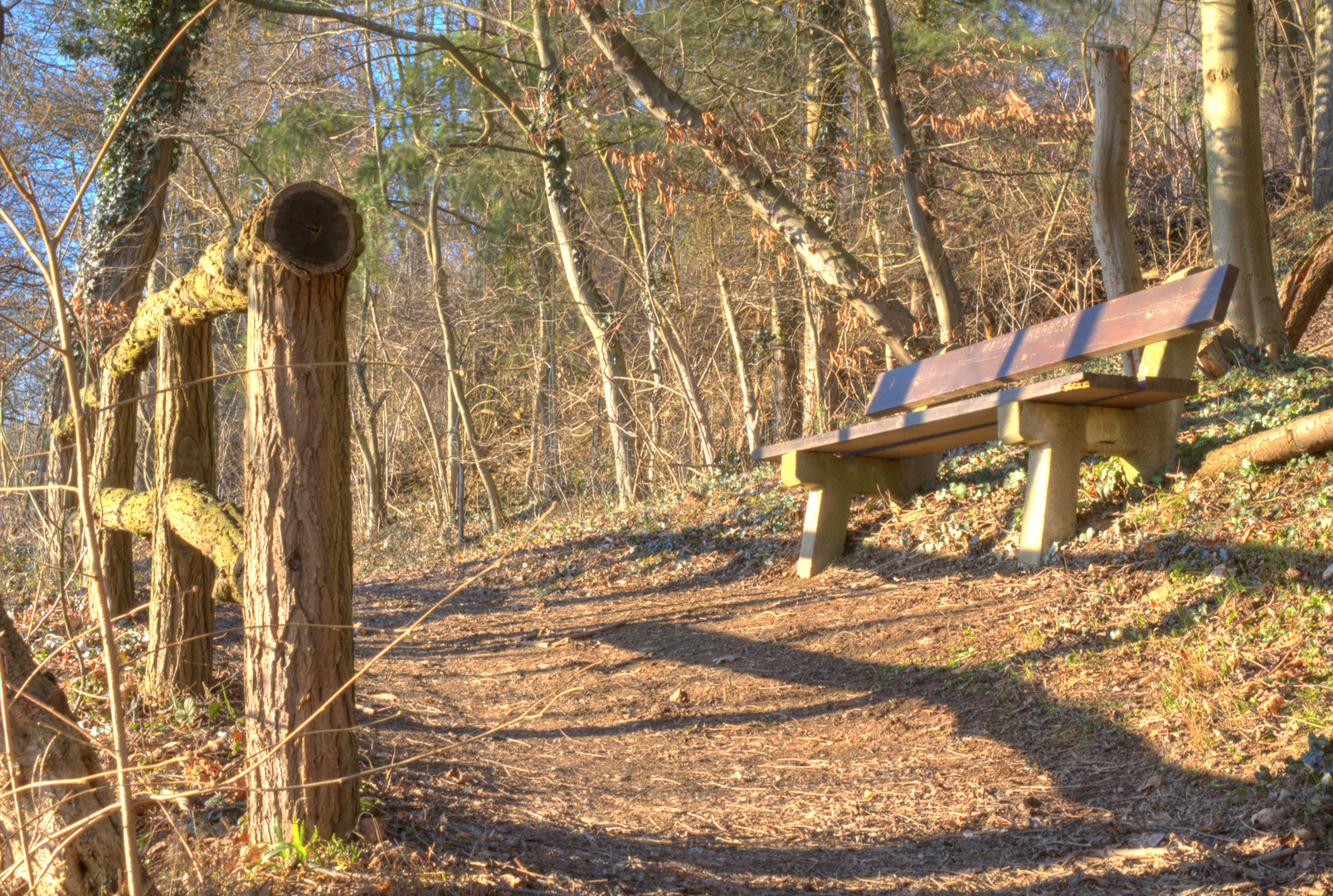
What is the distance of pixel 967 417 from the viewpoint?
4.82 metres

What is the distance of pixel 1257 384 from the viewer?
18.5ft

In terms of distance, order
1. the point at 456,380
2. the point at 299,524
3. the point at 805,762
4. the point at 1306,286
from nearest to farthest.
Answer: the point at 299,524 → the point at 805,762 → the point at 1306,286 → the point at 456,380

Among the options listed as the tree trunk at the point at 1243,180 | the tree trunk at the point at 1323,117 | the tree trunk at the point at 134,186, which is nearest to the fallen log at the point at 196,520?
the tree trunk at the point at 134,186

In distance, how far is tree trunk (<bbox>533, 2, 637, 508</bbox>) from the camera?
10.3 metres

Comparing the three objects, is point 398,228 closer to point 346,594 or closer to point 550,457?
point 550,457

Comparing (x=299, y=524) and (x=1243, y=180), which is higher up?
(x=1243, y=180)

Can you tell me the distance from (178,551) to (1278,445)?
4741 mm

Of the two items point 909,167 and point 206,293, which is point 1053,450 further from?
point 206,293

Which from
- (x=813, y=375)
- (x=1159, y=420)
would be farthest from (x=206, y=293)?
(x=813, y=375)

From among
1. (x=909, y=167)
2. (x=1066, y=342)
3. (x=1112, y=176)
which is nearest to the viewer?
(x=1066, y=342)

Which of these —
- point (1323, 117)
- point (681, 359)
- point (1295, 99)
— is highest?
point (1295, 99)

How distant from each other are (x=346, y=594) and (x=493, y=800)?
3.18 ft

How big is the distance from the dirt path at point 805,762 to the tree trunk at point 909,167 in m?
2.57

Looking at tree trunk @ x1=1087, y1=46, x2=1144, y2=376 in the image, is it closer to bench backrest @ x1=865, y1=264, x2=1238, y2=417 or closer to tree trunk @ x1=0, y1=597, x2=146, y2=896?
bench backrest @ x1=865, y1=264, x2=1238, y2=417
